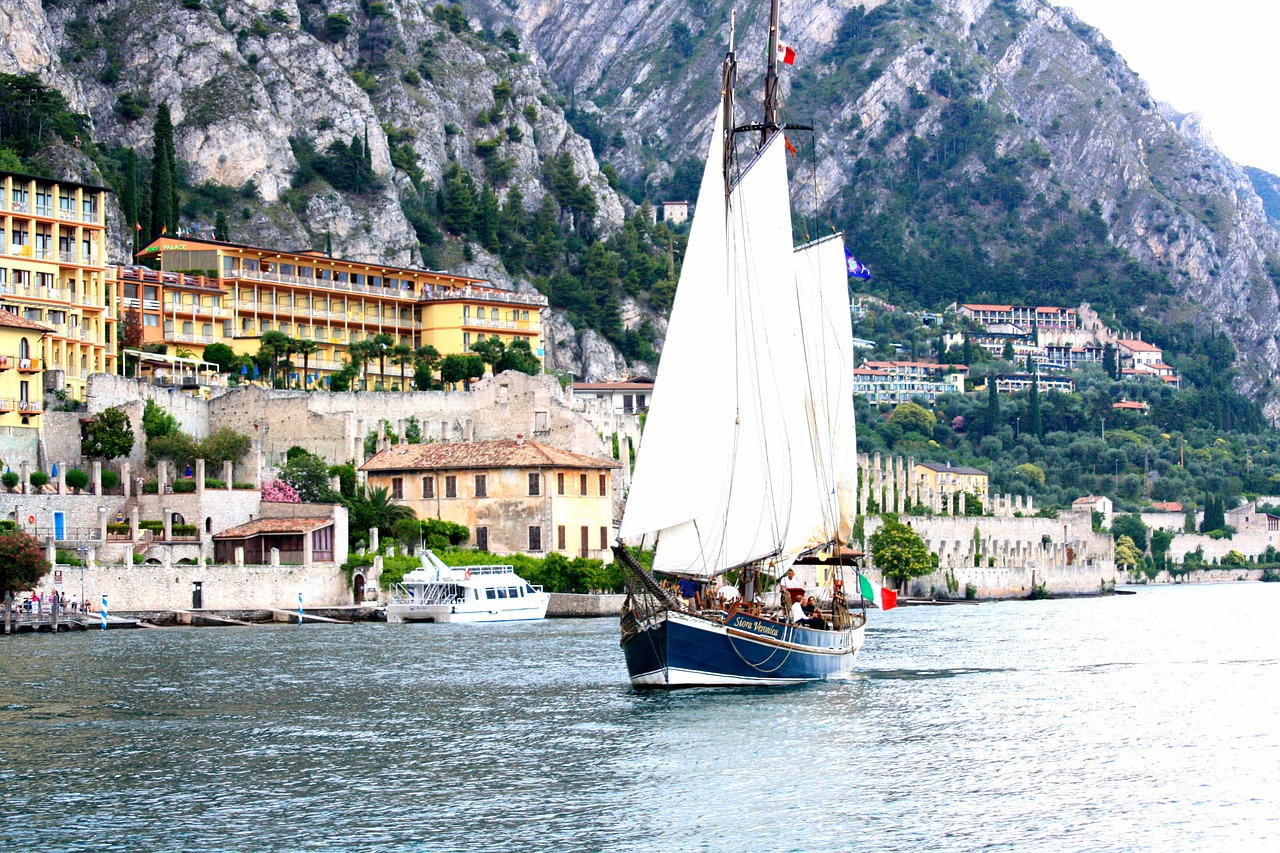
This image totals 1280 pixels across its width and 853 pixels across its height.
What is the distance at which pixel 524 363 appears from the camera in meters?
114

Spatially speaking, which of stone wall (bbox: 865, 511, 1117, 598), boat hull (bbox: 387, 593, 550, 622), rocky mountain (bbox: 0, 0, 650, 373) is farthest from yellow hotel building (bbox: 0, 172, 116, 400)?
stone wall (bbox: 865, 511, 1117, 598)

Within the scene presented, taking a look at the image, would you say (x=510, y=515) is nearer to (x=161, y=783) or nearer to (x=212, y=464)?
(x=212, y=464)

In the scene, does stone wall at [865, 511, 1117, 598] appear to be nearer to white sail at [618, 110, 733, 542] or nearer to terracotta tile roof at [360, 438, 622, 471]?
terracotta tile roof at [360, 438, 622, 471]

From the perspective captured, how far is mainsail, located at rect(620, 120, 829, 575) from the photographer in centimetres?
4650

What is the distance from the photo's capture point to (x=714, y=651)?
149 ft

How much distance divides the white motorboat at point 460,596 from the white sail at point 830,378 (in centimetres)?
2207

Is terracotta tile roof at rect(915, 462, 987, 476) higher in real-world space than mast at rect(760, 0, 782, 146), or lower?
lower

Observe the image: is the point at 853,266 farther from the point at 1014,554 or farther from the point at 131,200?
the point at 1014,554

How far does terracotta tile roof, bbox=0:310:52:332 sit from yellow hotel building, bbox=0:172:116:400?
2.78 m

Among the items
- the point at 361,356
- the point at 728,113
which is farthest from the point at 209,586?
the point at 361,356

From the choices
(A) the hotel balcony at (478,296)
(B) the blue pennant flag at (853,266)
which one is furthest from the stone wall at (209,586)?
(A) the hotel balcony at (478,296)

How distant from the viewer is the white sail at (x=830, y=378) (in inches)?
2213

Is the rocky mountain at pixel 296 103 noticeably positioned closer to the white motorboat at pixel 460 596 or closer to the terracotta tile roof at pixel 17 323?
the terracotta tile roof at pixel 17 323

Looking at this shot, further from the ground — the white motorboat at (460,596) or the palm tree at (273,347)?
the palm tree at (273,347)
